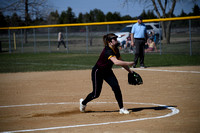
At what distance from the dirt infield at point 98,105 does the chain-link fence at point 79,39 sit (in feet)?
39.0

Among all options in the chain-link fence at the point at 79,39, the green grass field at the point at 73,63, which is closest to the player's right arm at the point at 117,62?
the green grass field at the point at 73,63

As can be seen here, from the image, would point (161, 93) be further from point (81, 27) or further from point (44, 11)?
point (44, 11)

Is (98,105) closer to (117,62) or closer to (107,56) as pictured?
(107,56)

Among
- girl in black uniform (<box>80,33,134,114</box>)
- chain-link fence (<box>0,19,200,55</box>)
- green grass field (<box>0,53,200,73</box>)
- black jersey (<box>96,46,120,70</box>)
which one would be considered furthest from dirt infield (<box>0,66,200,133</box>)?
chain-link fence (<box>0,19,200,55</box>)

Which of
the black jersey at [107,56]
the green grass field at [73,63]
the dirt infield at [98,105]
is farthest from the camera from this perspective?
the green grass field at [73,63]

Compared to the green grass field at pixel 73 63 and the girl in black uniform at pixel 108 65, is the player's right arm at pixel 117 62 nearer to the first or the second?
the girl in black uniform at pixel 108 65

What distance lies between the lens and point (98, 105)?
7.31 m

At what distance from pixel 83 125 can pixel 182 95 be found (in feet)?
12.1

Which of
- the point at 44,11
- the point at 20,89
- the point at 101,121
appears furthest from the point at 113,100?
the point at 44,11

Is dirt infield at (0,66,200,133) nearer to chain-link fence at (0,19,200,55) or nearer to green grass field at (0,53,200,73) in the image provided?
Answer: green grass field at (0,53,200,73)

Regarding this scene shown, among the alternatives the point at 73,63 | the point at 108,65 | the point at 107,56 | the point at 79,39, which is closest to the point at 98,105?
the point at 108,65

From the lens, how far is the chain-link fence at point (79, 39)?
2331 cm

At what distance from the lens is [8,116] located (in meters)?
6.39

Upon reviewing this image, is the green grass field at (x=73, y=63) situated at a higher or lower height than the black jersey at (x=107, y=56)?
lower
